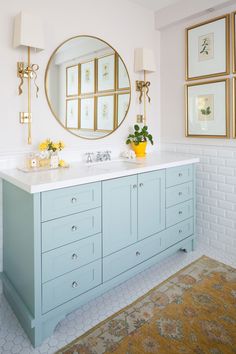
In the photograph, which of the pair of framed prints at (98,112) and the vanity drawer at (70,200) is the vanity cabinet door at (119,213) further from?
the pair of framed prints at (98,112)

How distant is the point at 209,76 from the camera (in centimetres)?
276

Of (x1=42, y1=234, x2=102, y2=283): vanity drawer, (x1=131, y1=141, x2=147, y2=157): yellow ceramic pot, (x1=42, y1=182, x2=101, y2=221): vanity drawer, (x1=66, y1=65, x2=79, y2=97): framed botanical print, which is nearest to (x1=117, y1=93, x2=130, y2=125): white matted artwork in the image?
(x1=131, y1=141, x2=147, y2=157): yellow ceramic pot

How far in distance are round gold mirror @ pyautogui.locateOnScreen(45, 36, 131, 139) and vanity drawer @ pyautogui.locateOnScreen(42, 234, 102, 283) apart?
1.04 meters

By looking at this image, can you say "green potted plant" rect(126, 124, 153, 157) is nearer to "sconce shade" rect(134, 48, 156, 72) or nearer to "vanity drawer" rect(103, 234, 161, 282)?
"sconce shade" rect(134, 48, 156, 72)

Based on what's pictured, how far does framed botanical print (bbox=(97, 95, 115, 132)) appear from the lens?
2.57 m

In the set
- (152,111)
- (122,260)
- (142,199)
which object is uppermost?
(152,111)

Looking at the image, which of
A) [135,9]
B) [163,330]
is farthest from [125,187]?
[135,9]

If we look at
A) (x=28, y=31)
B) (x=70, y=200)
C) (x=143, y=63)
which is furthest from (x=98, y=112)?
(x=70, y=200)

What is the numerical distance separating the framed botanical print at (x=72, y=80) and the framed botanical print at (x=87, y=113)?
4.2 inches

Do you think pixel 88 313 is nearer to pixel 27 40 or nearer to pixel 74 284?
pixel 74 284

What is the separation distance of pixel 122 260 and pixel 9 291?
83 centimetres

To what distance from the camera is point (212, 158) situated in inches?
112

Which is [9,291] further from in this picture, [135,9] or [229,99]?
[135,9]

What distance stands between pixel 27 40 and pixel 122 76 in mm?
1055
